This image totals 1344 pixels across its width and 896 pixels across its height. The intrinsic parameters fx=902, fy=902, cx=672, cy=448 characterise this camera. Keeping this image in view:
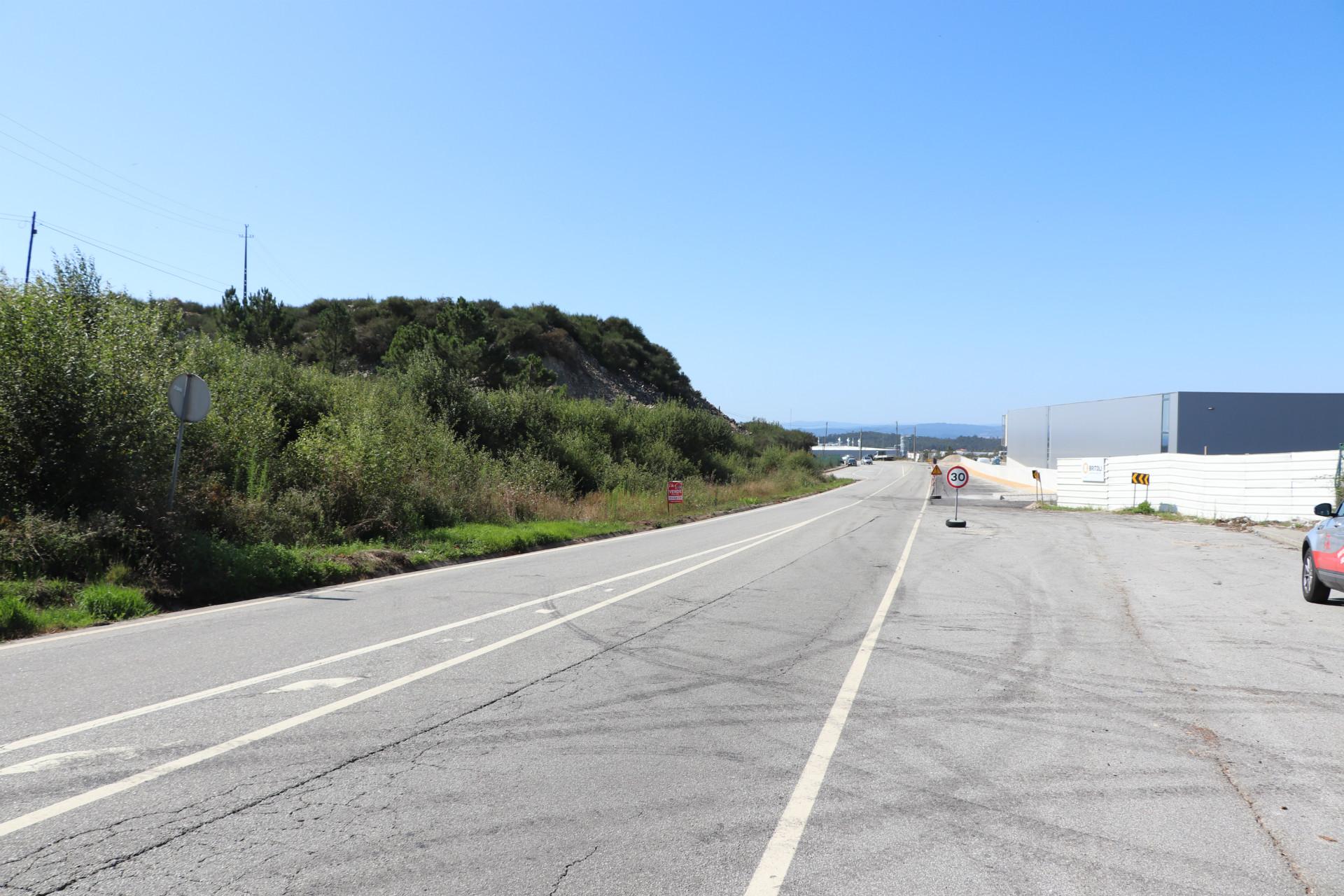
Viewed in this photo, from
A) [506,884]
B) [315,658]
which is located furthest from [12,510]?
[506,884]

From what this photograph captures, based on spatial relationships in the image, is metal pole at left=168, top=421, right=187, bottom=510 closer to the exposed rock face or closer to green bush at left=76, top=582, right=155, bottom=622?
green bush at left=76, top=582, right=155, bottom=622

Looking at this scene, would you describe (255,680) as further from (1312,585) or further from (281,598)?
(1312,585)

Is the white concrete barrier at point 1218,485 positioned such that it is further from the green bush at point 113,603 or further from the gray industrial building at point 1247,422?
the green bush at point 113,603

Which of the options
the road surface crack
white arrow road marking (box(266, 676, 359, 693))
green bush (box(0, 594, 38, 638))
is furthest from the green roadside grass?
the road surface crack

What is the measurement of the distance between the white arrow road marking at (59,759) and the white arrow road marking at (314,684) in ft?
4.82

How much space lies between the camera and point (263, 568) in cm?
1290

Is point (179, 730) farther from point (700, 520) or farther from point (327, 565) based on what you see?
point (700, 520)

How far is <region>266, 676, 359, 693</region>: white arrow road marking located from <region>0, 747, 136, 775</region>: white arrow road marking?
1.47 metres

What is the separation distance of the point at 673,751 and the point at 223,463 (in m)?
13.8

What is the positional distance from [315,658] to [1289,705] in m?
7.85

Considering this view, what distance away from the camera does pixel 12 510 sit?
1141 centimetres

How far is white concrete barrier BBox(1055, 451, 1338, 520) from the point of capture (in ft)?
85.1

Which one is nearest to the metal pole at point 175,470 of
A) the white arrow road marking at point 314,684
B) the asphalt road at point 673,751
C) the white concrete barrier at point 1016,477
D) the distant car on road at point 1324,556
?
the asphalt road at point 673,751

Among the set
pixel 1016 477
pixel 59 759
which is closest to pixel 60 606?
pixel 59 759
